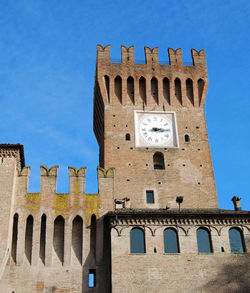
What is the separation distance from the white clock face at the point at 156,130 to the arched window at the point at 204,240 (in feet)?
32.7

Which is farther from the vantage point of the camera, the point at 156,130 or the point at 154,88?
the point at 154,88

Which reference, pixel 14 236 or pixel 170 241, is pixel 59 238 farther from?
pixel 170 241

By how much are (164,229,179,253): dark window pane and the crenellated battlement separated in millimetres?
13583

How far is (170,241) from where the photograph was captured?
30.2 metres

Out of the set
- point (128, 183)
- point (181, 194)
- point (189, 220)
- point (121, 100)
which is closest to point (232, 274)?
point (189, 220)

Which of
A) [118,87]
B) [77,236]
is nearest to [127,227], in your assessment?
[77,236]

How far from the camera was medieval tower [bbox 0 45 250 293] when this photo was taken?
29.0 m

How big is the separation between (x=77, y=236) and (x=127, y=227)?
11.7ft

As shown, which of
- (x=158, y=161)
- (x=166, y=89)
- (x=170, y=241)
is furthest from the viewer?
(x=166, y=89)

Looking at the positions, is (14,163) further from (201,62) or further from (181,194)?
(201,62)

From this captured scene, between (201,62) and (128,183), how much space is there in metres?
14.3

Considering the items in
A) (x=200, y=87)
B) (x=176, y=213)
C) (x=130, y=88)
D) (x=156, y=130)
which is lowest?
(x=176, y=213)

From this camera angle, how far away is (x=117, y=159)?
3759 cm

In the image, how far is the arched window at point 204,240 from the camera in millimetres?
30102
